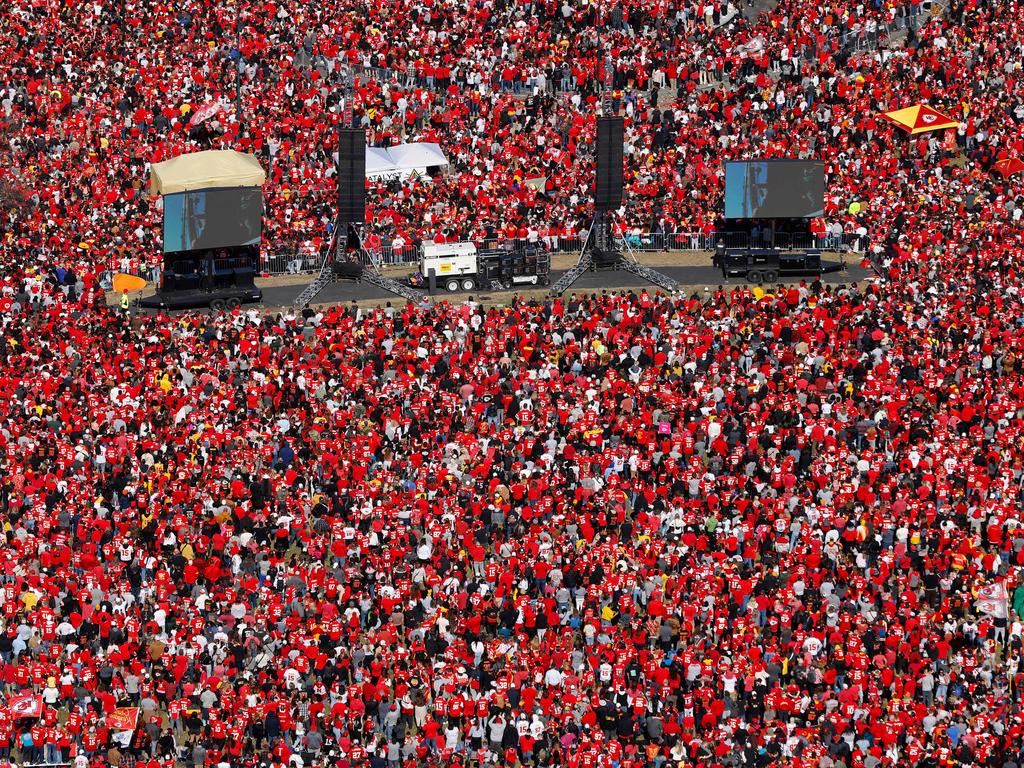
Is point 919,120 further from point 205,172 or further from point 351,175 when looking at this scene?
point 205,172

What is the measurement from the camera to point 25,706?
157 feet

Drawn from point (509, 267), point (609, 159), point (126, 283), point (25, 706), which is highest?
point (609, 159)

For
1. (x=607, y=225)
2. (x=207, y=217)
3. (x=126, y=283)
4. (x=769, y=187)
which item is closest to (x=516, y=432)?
(x=207, y=217)

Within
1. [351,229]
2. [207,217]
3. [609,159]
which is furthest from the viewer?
[351,229]

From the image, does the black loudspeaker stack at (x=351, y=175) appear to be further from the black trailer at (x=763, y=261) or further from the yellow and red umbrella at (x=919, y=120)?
the yellow and red umbrella at (x=919, y=120)

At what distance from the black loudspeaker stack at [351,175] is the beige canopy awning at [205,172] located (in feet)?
13.6

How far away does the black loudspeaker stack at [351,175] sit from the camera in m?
67.3

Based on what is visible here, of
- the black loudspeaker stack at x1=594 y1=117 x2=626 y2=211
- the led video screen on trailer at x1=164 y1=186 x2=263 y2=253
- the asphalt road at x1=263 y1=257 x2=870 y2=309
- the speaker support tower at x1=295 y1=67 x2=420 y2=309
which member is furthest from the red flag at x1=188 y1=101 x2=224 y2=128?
the black loudspeaker stack at x1=594 y1=117 x2=626 y2=211

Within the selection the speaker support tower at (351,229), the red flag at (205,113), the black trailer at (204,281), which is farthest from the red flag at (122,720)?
the red flag at (205,113)

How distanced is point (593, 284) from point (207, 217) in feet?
34.8

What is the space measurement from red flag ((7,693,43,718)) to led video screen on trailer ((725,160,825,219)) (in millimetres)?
26871

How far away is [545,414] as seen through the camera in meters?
58.2

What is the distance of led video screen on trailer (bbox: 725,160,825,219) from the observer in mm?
67375

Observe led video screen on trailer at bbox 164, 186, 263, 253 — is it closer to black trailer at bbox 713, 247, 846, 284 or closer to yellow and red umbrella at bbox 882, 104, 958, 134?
black trailer at bbox 713, 247, 846, 284
